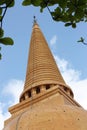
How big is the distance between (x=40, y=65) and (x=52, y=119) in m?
6.09

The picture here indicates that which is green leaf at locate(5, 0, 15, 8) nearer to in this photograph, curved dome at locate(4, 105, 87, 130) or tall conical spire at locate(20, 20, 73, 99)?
curved dome at locate(4, 105, 87, 130)

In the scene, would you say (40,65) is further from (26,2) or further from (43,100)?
(26,2)

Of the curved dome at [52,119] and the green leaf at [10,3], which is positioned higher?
the green leaf at [10,3]

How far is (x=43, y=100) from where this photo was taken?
15281 mm

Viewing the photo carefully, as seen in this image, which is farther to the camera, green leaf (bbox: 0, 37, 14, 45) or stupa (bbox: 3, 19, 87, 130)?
stupa (bbox: 3, 19, 87, 130)

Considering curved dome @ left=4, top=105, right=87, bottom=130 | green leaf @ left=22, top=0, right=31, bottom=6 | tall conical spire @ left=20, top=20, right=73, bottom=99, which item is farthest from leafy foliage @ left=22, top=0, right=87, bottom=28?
tall conical spire @ left=20, top=20, right=73, bottom=99

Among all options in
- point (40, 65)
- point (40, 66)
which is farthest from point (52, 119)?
point (40, 65)

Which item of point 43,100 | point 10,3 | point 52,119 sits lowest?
point 52,119

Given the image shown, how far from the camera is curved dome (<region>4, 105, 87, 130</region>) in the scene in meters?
12.1

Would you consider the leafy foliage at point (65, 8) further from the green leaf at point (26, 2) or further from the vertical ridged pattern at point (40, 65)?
the vertical ridged pattern at point (40, 65)

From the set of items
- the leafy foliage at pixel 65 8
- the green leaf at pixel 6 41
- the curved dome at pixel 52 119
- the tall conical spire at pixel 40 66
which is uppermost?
the tall conical spire at pixel 40 66

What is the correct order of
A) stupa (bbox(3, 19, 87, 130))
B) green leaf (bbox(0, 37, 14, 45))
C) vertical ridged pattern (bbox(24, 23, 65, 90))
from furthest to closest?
vertical ridged pattern (bbox(24, 23, 65, 90)), stupa (bbox(3, 19, 87, 130)), green leaf (bbox(0, 37, 14, 45))

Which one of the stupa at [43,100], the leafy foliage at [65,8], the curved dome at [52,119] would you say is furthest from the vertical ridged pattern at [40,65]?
the leafy foliage at [65,8]

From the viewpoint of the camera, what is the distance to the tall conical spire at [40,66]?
1684 cm
